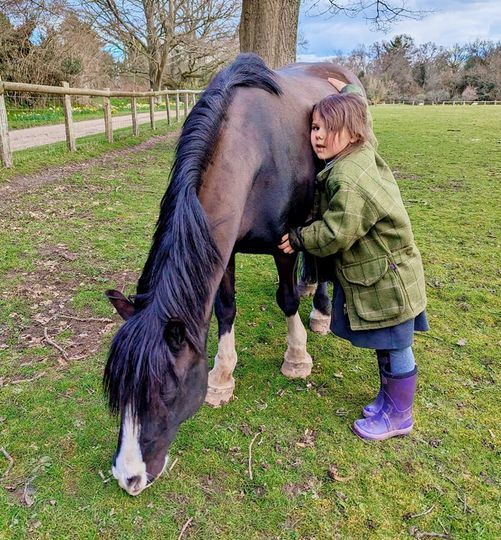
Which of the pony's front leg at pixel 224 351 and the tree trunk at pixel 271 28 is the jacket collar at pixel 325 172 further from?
the tree trunk at pixel 271 28

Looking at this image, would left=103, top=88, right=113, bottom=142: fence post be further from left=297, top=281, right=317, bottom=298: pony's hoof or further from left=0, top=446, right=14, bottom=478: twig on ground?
left=0, top=446, right=14, bottom=478: twig on ground

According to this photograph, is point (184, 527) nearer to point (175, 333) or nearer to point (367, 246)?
point (175, 333)

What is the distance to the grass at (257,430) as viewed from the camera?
A: 1.93 m

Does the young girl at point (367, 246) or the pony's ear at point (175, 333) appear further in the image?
the young girl at point (367, 246)

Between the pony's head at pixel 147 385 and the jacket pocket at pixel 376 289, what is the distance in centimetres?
91

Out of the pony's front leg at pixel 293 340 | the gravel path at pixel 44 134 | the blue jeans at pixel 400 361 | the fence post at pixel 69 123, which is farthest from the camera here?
the gravel path at pixel 44 134

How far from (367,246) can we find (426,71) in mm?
77061

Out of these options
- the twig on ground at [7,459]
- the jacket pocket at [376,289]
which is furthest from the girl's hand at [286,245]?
the twig on ground at [7,459]

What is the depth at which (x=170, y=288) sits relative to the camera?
1.63 metres

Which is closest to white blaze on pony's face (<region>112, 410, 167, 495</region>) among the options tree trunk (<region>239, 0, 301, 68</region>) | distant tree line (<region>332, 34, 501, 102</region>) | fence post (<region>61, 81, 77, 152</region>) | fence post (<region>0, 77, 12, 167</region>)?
fence post (<region>0, 77, 12, 167</region>)

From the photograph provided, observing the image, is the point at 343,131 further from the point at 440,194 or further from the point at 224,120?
the point at 440,194

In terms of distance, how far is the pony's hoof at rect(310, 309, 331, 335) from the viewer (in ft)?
11.3

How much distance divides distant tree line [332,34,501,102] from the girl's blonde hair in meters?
61.0

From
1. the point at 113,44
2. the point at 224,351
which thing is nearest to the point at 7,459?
the point at 224,351
